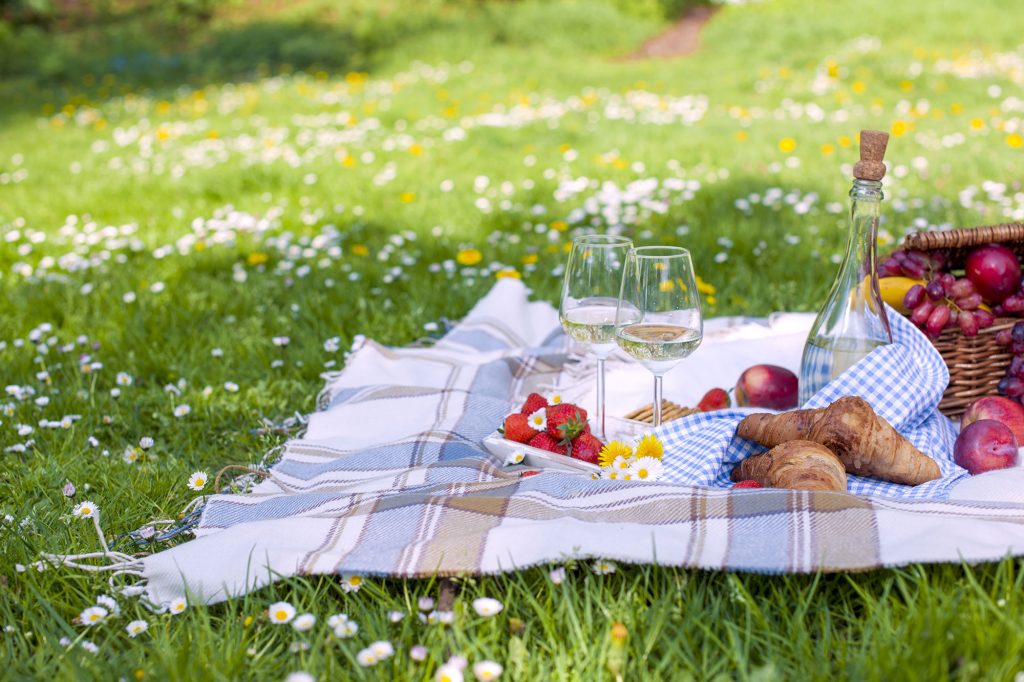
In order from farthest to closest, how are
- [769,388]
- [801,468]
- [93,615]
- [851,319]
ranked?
[769,388] < [851,319] < [801,468] < [93,615]

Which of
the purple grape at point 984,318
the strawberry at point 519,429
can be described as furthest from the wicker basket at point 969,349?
the strawberry at point 519,429

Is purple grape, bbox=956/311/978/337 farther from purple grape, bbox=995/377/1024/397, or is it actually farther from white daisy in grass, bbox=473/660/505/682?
white daisy in grass, bbox=473/660/505/682

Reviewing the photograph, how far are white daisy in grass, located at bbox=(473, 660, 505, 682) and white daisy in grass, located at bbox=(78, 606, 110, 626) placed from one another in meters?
0.79

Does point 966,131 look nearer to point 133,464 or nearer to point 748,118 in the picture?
point 748,118

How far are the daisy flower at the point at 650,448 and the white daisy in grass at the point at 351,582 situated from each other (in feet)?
2.50

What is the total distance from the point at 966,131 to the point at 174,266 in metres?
5.40

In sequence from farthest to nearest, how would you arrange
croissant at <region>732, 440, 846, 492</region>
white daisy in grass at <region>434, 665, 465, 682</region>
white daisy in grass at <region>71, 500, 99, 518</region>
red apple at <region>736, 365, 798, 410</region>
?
red apple at <region>736, 365, 798, 410</region> < white daisy in grass at <region>71, 500, 99, 518</region> < croissant at <region>732, 440, 846, 492</region> < white daisy in grass at <region>434, 665, 465, 682</region>

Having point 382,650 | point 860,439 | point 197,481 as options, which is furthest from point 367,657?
point 860,439

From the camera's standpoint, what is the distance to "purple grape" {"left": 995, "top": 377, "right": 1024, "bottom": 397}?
100 inches

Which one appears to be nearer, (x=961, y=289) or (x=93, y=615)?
(x=93, y=615)

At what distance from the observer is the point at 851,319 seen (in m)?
2.59

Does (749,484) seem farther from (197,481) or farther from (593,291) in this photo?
(197,481)

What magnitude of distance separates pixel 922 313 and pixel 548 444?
108 centimetres

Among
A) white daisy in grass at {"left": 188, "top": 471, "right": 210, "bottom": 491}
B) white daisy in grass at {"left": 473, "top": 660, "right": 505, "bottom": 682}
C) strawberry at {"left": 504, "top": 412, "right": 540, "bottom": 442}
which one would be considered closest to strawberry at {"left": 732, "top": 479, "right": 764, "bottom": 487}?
strawberry at {"left": 504, "top": 412, "right": 540, "bottom": 442}
